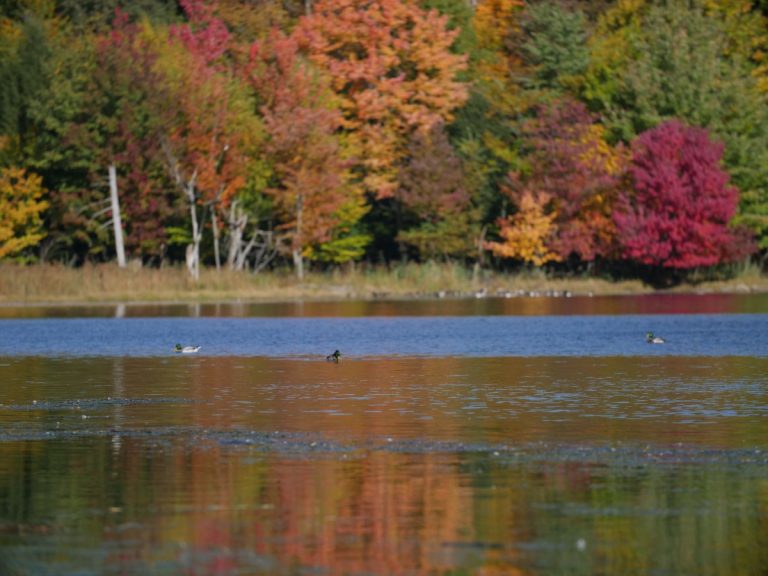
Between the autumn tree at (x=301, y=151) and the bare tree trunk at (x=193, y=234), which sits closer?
the bare tree trunk at (x=193, y=234)

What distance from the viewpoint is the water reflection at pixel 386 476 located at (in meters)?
14.3

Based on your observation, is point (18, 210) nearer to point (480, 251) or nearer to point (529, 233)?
point (480, 251)

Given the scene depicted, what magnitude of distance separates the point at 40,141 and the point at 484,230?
22229 millimetres

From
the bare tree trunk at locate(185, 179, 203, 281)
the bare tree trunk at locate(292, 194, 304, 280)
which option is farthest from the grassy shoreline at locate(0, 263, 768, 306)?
the bare tree trunk at locate(292, 194, 304, 280)

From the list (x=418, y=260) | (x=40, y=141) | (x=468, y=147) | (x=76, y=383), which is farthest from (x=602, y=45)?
(x=76, y=383)

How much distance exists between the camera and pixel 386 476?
1870cm

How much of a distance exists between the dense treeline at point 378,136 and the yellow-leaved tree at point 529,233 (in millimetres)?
136

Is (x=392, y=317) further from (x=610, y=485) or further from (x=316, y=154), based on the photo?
(x=610, y=485)

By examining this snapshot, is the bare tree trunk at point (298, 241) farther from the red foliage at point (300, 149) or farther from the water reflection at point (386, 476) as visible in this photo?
the water reflection at point (386, 476)

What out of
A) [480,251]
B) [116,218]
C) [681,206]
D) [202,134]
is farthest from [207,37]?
[681,206]

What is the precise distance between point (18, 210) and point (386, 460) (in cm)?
5785

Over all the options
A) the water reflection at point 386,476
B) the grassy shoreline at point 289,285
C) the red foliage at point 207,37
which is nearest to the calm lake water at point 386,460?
the water reflection at point 386,476

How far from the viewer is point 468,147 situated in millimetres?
84500

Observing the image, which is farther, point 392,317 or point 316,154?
point 316,154
